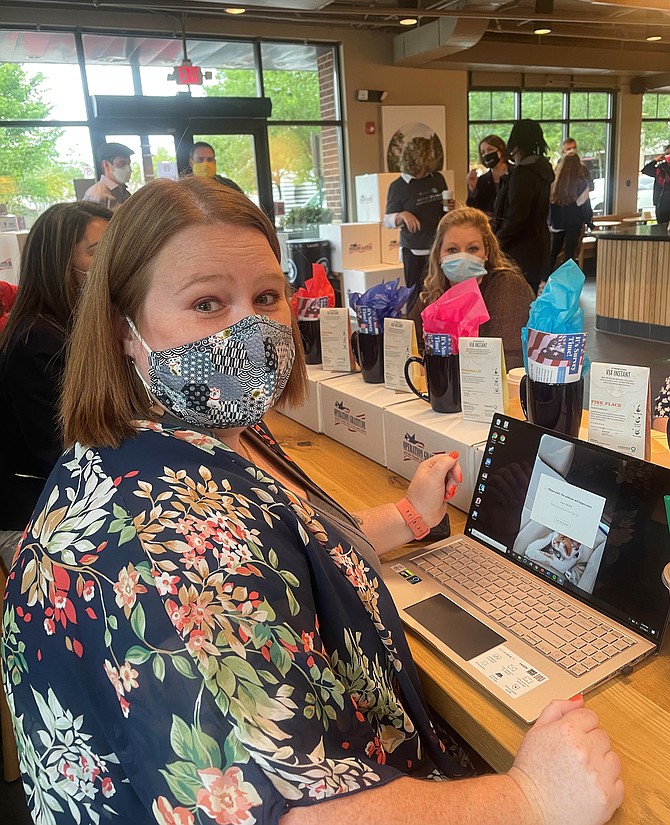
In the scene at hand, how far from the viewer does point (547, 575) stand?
1077 mm

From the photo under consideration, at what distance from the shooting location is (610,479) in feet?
3.29

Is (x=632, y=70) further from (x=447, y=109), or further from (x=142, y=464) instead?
(x=142, y=464)

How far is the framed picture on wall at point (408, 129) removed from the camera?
343 inches

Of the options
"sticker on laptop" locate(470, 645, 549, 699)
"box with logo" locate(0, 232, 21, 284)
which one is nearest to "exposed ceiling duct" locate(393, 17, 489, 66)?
"box with logo" locate(0, 232, 21, 284)

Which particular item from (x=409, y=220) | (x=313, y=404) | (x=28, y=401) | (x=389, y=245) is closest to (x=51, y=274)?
Answer: (x=28, y=401)

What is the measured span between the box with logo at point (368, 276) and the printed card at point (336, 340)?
4274 millimetres

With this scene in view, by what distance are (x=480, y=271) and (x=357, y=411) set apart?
1.44 meters

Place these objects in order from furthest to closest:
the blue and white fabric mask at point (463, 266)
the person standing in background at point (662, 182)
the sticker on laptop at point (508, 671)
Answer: the person standing in background at point (662, 182), the blue and white fabric mask at point (463, 266), the sticker on laptop at point (508, 671)

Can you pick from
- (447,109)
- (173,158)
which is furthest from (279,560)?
(447,109)

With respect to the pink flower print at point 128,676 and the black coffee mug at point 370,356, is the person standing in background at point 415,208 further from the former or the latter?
the pink flower print at point 128,676

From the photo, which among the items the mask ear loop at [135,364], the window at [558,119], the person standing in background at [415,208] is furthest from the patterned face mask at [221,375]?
the window at [558,119]

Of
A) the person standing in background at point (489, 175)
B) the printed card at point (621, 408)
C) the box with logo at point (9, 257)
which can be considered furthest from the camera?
the person standing in background at point (489, 175)

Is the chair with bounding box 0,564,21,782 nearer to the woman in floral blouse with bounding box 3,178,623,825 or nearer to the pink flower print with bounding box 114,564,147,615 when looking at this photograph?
the woman in floral blouse with bounding box 3,178,623,825

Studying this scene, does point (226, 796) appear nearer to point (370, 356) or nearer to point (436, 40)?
point (370, 356)
